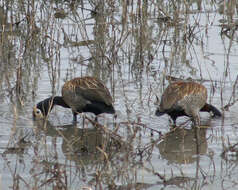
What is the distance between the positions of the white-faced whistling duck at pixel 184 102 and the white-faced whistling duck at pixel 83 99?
23.7 inches

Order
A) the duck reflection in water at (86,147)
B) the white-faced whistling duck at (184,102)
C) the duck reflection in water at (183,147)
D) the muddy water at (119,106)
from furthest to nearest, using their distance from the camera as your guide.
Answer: the white-faced whistling duck at (184,102), the duck reflection in water at (183,147), the duck reflection in water at (86,147), the muddy water at (119,106)

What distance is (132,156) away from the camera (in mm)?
5781

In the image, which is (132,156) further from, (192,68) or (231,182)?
(192,68)

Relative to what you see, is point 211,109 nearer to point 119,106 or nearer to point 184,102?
point 184,102

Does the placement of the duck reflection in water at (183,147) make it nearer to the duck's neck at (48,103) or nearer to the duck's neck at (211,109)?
the duck's neck at (211,109)

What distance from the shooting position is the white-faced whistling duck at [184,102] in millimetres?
7586

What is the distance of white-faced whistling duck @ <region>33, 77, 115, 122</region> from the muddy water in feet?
0.44

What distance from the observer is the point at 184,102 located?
25.3 ft

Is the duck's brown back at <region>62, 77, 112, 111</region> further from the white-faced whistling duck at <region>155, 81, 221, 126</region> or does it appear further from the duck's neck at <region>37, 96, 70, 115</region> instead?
the white-faced whistling duck at <region>155, 81, 221, 126</region>

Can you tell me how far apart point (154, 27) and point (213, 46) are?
4.15ft

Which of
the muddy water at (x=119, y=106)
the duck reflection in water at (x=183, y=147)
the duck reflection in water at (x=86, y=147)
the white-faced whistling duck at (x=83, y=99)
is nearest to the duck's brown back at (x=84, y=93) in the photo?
the white-faced whistling duck at (x=83, y=99)

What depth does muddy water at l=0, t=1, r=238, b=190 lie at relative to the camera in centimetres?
546

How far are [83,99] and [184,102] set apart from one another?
1.20 m

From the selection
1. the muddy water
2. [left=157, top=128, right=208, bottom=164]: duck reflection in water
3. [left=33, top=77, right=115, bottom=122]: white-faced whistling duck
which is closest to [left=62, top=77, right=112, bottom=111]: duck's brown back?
[left=33, top=77, right=115, bottom=122]: white-faced whistling duck
